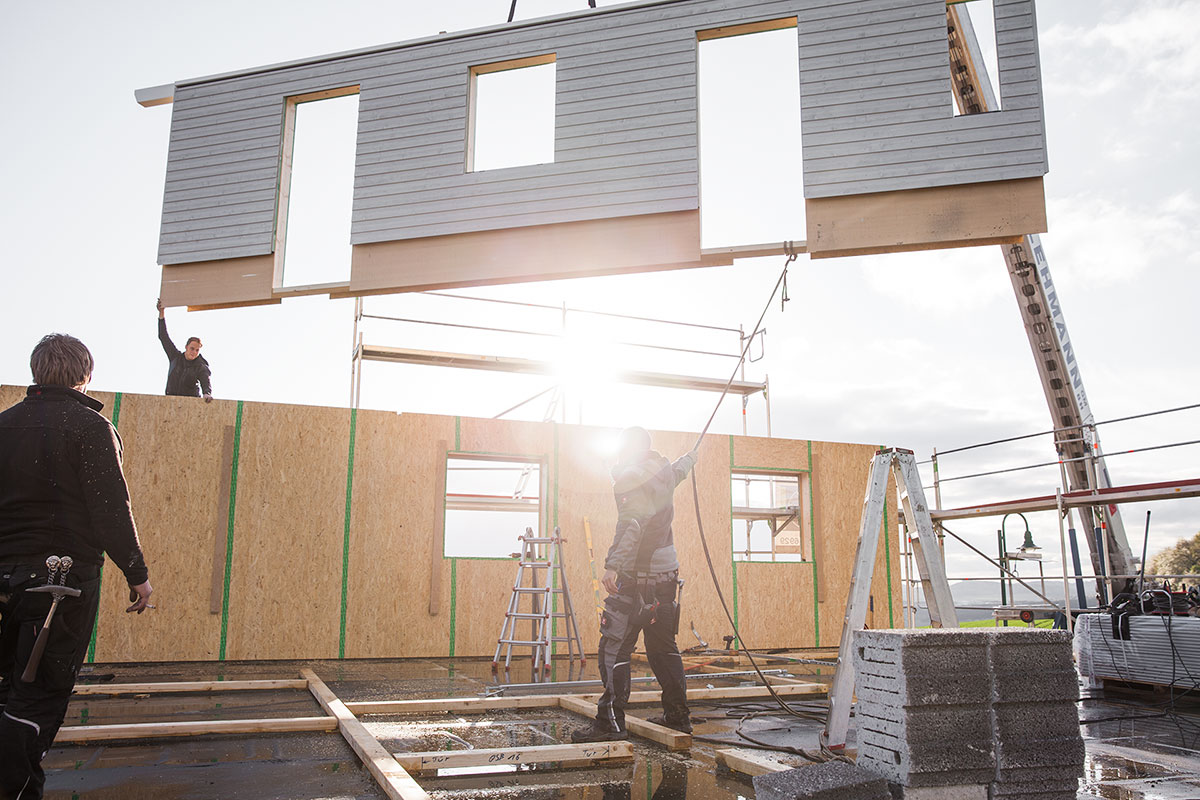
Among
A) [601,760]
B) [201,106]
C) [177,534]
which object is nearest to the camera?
[601,760]

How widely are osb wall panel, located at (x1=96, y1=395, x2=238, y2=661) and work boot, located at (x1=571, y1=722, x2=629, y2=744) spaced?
19.6 ft

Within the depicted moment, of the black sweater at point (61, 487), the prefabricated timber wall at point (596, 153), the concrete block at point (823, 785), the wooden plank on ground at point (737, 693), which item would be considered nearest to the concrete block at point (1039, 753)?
the concrete block at point (823, 785)

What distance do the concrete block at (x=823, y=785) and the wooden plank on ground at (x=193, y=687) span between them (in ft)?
15.2

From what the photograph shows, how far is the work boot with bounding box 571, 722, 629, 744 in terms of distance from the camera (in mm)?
4508

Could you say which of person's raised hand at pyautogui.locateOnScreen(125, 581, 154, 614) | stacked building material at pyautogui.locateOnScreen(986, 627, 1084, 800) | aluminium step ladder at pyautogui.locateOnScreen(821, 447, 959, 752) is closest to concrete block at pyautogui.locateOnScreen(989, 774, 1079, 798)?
stacked building material at pyautogui.locateOnScreen(986, 627, 1084, 800)

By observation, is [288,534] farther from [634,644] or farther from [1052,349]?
[1052,349]

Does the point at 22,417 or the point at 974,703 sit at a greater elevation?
the point at 22,417

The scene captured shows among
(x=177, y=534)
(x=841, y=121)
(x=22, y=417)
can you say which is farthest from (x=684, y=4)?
(x=177, y=534)

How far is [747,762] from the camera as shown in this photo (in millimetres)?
3766

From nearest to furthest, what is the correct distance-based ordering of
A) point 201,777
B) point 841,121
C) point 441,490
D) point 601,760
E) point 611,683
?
point 201,777
point 601,760
point 611,683
point 841,121
point 441,490

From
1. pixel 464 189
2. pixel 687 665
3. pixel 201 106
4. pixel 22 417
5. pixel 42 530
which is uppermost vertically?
pixel 201 106

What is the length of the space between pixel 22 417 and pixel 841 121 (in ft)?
18.6

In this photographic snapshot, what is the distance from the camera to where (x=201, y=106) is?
7.79 meters

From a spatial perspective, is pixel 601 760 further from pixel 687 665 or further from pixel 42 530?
pixel 687 665
